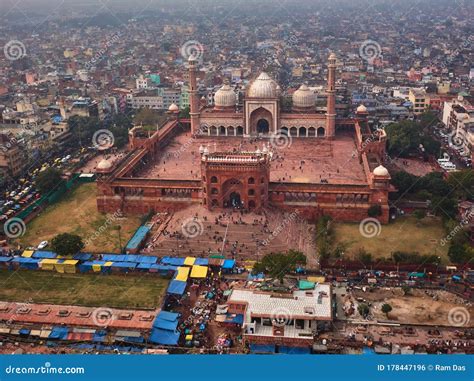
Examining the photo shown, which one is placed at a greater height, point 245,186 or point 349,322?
point 245,186

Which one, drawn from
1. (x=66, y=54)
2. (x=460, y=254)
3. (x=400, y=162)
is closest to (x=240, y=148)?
(x=400, y=162)

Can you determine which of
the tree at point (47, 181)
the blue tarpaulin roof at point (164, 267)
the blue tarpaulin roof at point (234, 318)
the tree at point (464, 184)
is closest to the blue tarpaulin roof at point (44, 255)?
the blue tarpaulin roof at point (164, 267)

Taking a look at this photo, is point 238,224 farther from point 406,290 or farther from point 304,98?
point 304,98

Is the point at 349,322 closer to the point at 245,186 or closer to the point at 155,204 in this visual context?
the point at 245,186

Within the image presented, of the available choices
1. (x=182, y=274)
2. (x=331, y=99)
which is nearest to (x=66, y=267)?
(x=182, y=274)

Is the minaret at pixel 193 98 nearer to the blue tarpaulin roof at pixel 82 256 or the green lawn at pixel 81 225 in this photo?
the green lawn at pixel 81 225
